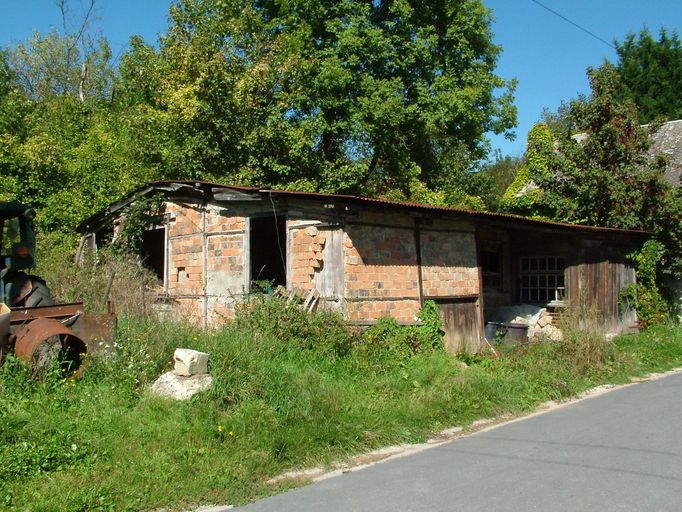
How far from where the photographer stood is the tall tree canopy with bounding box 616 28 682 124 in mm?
33750

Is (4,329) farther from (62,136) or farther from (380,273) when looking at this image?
(62,136)

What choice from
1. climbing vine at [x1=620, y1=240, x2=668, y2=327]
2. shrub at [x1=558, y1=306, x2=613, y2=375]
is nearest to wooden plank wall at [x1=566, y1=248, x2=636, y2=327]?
climbing vine at [x1=620, y1=240, x2=668, y2=327]

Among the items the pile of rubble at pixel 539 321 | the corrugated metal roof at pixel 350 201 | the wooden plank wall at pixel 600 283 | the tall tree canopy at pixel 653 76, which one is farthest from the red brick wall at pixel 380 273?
the tall tree canopy at pixel 653 76

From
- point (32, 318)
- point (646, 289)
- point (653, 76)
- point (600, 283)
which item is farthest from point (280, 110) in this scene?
point (653, 76)

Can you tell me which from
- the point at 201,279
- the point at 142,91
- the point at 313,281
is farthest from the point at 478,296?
the point at 142,91

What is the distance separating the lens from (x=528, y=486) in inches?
224

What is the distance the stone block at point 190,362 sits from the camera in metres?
7.57

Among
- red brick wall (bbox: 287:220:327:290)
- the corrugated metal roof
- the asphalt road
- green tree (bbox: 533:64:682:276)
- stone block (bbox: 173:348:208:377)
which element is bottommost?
the asphalt road

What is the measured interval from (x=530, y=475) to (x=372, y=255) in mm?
6268

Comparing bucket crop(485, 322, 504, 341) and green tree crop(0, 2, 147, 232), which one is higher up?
green tree crop(0, 2, 147, 232)

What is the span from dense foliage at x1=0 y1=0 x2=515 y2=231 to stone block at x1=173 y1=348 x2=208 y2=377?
488 inches

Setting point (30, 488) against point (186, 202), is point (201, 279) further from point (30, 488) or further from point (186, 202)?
point (30, 488)

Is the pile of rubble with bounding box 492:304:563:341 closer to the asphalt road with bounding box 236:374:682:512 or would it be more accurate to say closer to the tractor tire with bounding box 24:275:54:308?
the asphalt road with bounding box 236:374:682:512

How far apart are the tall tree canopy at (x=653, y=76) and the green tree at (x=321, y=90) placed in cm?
1359
